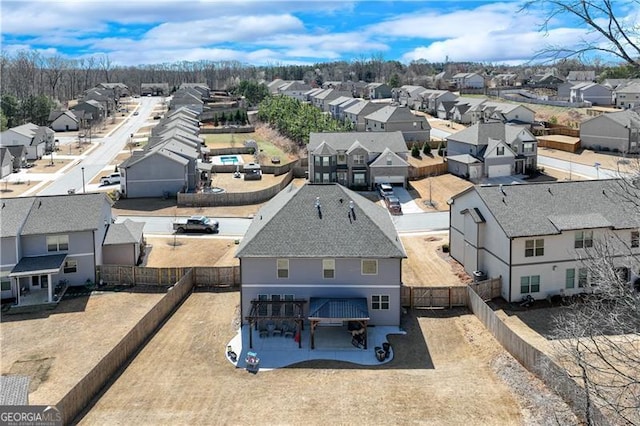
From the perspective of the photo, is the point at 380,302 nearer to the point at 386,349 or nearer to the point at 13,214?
the point at 386,349

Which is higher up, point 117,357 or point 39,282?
point 39,282

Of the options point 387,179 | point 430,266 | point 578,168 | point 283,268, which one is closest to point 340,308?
point 283,268

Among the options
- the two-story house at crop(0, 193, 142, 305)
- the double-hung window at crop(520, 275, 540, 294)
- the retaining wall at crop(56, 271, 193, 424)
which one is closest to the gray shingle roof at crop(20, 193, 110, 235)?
the two-story house at crop(0, 193, 142, 305)

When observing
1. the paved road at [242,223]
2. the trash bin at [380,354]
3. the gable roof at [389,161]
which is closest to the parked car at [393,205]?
the paved road at [242,223]

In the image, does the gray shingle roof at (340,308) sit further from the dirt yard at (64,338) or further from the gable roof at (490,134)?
the gable roof at (490,134)

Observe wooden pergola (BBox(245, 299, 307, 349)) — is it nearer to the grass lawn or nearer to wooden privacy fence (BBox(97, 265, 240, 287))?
wooden privacy fence (BBox(97, 265, 240, 287))
